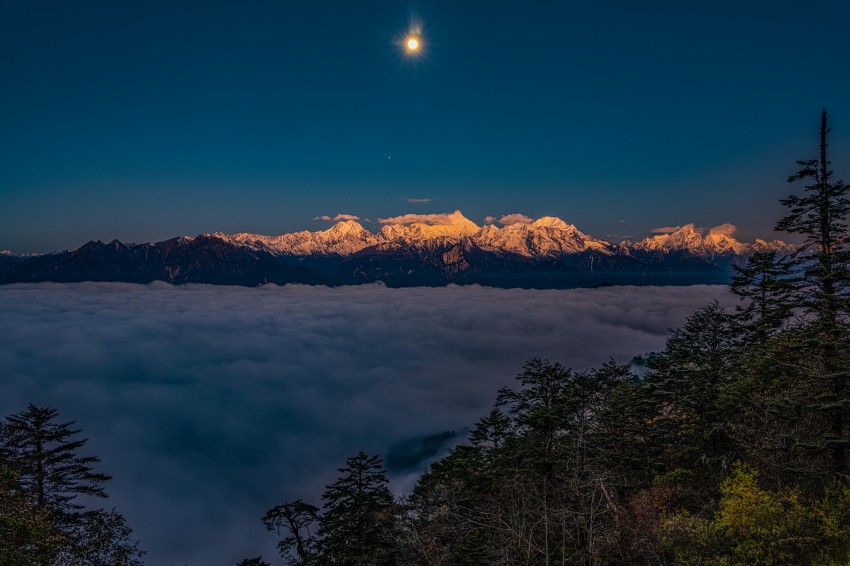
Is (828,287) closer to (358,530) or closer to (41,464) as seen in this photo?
(358,530)

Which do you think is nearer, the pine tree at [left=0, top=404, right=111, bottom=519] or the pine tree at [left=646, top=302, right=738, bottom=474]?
the pine tree at [left=0, top=404, right=111, bottom=519]

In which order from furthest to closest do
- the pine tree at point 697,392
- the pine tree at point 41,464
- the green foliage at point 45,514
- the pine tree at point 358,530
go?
the pine tree at point 358,530 → the pine tree at point 697,392 → the pine tree at point 41,464 → the green foliage at point 45,514

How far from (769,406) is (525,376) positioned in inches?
959

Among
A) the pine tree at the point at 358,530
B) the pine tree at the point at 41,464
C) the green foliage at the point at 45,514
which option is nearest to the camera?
the green foliage at the point at 45,514

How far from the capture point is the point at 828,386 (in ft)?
63.9

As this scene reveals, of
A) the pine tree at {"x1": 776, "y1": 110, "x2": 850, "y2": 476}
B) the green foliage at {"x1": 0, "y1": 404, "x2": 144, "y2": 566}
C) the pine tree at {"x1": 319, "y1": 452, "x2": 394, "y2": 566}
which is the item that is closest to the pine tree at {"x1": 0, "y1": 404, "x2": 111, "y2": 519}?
the green foliage at {"x1": 0, "y1": 404, "x2": 144, "y2": 566}

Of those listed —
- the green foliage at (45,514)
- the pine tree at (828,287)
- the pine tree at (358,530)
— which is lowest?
the pine tree at (358,530)

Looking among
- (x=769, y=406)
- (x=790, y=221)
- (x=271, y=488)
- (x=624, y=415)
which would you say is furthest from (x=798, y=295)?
(x=271, y=488)

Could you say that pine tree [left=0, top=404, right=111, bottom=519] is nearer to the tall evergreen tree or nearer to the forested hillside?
the forested hillside

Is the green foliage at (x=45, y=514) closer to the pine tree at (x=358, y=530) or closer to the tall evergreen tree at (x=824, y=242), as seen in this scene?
the pine tree at (x=358, y=530)

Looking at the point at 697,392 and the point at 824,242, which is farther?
the point at 697,392

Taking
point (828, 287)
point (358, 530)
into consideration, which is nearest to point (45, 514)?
point (358, 530)

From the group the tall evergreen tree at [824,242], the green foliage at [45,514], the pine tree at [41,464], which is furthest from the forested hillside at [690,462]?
the pine tree at [41,464]

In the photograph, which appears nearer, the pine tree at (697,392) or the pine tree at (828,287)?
the pine tree at (828,287)
